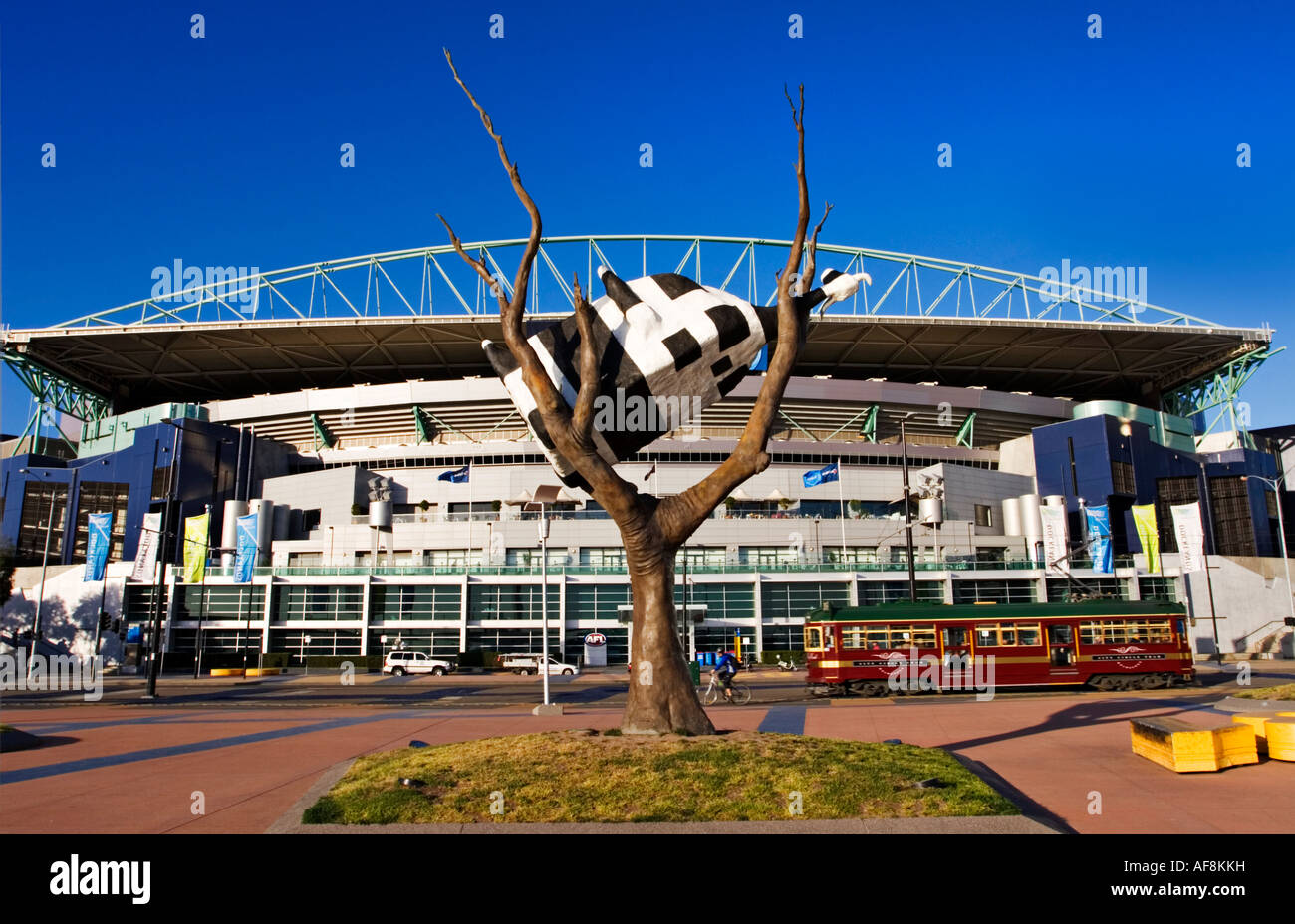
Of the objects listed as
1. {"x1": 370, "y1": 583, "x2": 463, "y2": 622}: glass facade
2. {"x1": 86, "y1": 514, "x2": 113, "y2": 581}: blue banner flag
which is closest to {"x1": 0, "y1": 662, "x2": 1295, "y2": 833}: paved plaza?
{"x1": 370, "y1": 583, "x2": 463, "y2": 622}: glass facade

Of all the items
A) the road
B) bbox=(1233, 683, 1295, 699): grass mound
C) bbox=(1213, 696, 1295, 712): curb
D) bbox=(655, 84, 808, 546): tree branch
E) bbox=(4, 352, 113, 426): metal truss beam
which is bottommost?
the road

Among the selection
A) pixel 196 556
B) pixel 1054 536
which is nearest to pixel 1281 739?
pixel 1054 536

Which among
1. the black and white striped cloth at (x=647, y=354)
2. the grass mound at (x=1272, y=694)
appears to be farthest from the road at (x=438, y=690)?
the black and white striped cloth at (x=647, y=354)

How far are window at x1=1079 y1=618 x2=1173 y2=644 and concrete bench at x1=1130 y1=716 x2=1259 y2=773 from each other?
1802 centimetres

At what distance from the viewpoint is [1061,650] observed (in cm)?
3150

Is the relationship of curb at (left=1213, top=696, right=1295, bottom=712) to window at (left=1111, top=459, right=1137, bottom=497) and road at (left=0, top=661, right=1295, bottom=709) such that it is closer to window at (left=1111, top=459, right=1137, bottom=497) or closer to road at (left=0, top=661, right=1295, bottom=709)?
road at (left=0, top=661, right=1295, bottom=709)

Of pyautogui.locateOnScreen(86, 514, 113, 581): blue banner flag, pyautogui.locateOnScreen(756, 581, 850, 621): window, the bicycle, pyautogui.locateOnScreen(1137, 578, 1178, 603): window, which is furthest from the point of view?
pyautogui.locateOnScreen(1137, 578, 1178, 603): window

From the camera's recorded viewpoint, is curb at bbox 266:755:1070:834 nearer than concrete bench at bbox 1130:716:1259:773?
Yes

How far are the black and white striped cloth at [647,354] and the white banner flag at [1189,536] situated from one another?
49328 mm

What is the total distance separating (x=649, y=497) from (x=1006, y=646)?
20.5 m

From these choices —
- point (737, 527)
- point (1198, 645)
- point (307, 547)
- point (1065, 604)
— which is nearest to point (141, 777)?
point (1065, 604)

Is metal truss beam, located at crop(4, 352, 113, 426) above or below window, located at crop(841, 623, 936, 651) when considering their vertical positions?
above

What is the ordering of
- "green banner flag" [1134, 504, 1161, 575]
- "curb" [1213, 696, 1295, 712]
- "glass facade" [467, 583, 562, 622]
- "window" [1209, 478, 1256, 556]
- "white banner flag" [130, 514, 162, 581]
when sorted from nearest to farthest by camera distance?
"curb" [1213, 696, 1295, 712]
"green banner flag" [1134, 504, 1161, 575]
"white banner flag" [130, 514, 162, 581]
"glass facade" [467, 583, 562, 622]
"window" [1209, 478, 1256, 556]

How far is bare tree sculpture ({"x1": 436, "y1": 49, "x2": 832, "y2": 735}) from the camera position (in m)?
15.5
